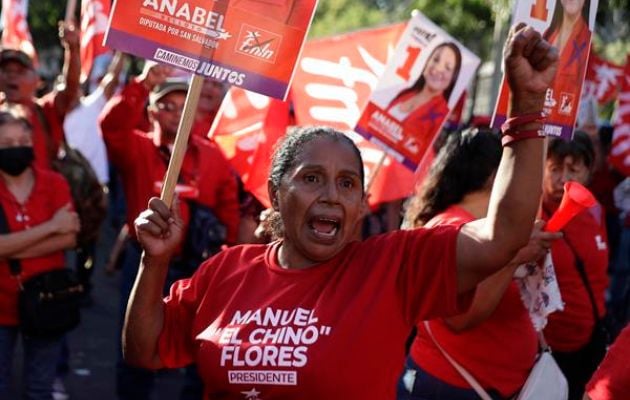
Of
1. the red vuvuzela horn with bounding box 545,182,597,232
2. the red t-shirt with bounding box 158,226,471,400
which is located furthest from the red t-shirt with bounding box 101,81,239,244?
the red t-shirt with bounding box 158,226,471,400

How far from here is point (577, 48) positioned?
3.50 metres

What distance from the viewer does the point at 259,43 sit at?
3.28 m

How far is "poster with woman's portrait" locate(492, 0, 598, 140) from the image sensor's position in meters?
3.41

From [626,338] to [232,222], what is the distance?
3356 mm

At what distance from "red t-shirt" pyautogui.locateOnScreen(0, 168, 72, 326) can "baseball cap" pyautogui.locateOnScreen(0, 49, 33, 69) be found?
3.94 ft

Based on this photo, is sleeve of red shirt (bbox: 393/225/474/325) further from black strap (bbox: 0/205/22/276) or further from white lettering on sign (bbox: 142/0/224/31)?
black strap (bbox: 0/205/22/276)

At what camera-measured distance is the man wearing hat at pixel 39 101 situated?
6113mm

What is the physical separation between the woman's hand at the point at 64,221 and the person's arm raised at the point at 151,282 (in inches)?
89.9

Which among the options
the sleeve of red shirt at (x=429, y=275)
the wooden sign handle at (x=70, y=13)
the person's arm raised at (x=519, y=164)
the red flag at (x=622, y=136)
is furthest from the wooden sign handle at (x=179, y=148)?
the red flag at (x=622, y=136)

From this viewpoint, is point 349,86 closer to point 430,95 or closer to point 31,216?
point 430,95

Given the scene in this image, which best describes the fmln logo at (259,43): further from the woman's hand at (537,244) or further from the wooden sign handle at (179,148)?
the woman's hand at (537,244)

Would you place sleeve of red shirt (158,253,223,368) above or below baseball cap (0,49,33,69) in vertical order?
below

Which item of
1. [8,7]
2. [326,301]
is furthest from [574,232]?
[8,7]

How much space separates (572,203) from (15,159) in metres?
2.80
